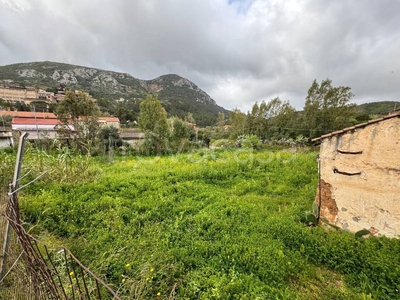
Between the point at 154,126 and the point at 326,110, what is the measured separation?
1757 centimetres

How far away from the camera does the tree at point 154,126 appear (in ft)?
51.8

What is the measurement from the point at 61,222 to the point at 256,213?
4.70 meters

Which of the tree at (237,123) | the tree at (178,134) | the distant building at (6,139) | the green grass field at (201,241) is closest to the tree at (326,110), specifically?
the tree at (237,123)

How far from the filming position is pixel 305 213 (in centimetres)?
474

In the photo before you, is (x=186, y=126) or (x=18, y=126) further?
(x=18, y=126)

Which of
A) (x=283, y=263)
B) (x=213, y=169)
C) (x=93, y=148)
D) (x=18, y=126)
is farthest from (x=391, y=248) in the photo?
(x=18, y=126)

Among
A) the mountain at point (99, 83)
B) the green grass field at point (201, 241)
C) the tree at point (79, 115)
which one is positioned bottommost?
the green grass field at point (201, 241)

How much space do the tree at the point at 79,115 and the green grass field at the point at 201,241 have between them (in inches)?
325

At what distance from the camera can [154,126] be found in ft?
52.4

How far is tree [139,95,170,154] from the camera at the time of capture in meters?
15.8

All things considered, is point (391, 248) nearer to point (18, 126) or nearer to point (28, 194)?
point (28, 194)

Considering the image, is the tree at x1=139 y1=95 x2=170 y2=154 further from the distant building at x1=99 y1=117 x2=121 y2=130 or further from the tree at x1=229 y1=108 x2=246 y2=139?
the tree at x1=229 y1=108 x2=246 y2=139

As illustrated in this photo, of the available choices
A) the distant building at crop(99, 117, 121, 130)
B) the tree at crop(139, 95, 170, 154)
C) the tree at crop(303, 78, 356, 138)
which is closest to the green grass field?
the tree at crop(139, 95, 170, 154)

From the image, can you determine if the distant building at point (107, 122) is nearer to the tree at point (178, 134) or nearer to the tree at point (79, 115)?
the tree at point (79, 115)
